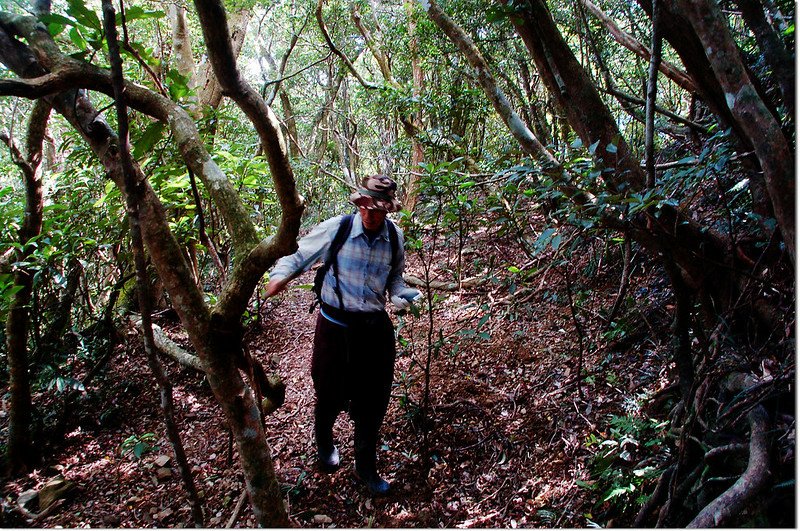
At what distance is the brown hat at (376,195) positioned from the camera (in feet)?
8.79

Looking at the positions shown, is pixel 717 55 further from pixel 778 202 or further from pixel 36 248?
pixel 36 248

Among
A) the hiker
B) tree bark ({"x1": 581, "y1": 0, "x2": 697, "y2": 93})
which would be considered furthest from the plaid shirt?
tree bark ({"x1": 581, "y1": 0, "x2": 697, "y2": 93})

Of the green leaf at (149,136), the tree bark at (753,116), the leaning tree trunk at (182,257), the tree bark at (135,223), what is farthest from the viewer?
the green leaf at (149,136)

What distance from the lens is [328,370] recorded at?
2.87m

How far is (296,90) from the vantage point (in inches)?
658

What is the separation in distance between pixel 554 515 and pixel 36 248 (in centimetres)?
417

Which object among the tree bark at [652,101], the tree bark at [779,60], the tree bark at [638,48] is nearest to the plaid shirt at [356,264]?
the tree bark at [652,101]

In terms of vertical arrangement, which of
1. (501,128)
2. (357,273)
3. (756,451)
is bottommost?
(756,451)

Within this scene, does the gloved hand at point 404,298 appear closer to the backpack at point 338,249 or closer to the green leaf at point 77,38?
the backpack at point 338,249

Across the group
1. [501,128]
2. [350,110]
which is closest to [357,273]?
[501,128]

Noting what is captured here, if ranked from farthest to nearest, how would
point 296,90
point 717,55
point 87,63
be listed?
point 296,90
point 717,55
point 87,63

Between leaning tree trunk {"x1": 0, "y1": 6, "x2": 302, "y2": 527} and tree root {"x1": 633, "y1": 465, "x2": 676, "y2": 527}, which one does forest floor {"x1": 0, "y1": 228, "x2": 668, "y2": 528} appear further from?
leaning tree trunk {"x1": 0, "y1": 6, "x2": 302, "y2": 527}

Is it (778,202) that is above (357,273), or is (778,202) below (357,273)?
below

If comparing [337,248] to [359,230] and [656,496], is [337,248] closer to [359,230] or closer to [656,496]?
[359,230]
